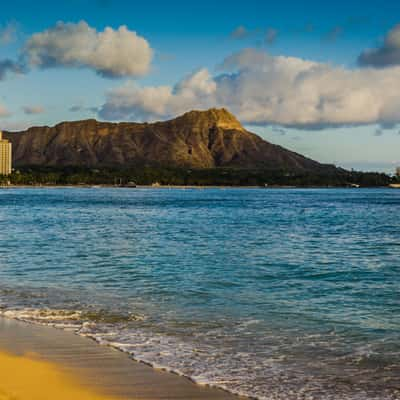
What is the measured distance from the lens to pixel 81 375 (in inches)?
429

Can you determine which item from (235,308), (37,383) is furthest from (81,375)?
(235,308)

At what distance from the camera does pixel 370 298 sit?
20531 mm

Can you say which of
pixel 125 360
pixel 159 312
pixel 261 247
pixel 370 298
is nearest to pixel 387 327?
pixel 370 298

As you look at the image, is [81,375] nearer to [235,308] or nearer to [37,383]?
[37,383]

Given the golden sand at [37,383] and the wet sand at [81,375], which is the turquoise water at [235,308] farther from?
the golden sand at [37,383]

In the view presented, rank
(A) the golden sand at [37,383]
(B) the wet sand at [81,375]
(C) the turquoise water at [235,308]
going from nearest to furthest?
(A) the golden sand at [37,383] → (B) the wet sand at [81,375] → (C) the turquoise water at [235,308]

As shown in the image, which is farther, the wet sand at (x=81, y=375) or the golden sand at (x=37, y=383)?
the wet sand at (x=81, y=375)

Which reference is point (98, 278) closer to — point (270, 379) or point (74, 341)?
point (74, 341)

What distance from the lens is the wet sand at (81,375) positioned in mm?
10000

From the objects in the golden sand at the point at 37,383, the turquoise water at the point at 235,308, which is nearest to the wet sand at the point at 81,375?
the golden sand at the point at 37,383

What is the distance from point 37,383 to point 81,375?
82cm

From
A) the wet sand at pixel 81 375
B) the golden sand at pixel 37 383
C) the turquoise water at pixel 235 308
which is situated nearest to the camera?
the golden sand at pixel 37 383

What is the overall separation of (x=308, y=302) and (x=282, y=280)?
15.6 ft

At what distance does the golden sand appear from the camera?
9789 millimetres
